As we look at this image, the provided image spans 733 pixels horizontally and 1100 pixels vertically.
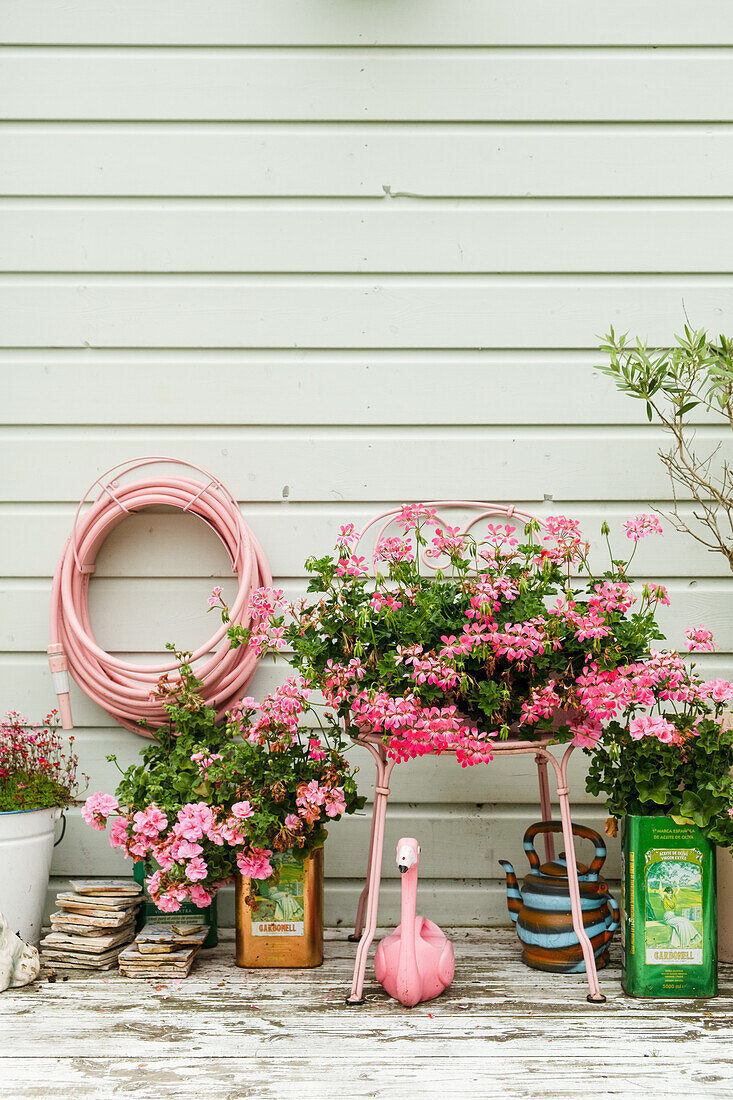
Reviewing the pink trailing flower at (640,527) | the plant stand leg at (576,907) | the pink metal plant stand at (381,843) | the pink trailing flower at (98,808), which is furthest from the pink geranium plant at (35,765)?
the pink trailing flower at (640,527)

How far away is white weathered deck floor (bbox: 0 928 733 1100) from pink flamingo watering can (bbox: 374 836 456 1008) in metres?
0.04

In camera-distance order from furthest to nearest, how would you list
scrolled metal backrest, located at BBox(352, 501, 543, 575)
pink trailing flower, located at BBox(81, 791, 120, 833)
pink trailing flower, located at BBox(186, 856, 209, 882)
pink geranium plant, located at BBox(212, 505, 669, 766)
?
1. scrolled metal backrest, located at BBox(352, 501, 543, 575)
2. pink trailing flower, located at BBox(81, 791, 120, 833)
3. pink trailing flower, located at BBox(186, 856, 209, 882)
4. pink geranium plant, located at BBox(212, 505, 669, 766)

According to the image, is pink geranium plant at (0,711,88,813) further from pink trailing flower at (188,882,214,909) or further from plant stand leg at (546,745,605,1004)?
plant stand leg at (546,745,605,1004)

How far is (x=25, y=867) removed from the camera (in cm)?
225

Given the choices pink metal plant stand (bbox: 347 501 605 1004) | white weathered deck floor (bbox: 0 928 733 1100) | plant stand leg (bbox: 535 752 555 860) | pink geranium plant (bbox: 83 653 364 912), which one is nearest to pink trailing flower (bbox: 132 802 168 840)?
pink geranium plant (bbox: 83 653 364 912)

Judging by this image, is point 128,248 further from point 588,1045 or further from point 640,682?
point 588,1045

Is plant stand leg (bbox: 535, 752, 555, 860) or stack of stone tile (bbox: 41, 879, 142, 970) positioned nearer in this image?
stack of stone tile (bbox: 41, 879, 142, 970)

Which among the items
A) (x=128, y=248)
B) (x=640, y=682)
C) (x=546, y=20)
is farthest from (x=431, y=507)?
(x=546, y=20)

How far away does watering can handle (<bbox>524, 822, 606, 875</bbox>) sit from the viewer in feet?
7.16

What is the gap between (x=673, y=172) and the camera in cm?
262

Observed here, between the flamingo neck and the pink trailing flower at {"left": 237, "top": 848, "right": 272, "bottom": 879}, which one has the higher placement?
the pink trailing flower at {"left": 237, "top": 848, "right": 272, "bottom": 879}

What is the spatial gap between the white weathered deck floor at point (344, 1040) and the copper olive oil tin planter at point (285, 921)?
0.04m

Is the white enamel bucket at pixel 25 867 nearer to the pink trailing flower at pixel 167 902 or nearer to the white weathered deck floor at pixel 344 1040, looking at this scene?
the white weathered deck floor at pixel 344 1040

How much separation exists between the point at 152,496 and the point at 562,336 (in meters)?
1.20
